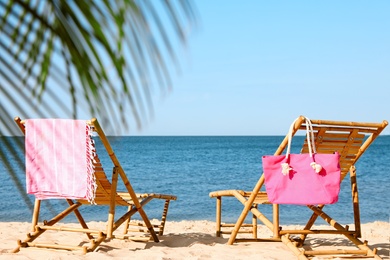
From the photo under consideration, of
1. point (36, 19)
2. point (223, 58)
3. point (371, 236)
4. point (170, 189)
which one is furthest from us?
point (170, 189)

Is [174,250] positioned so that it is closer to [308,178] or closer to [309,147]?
[308,178]

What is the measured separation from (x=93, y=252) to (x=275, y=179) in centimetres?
126

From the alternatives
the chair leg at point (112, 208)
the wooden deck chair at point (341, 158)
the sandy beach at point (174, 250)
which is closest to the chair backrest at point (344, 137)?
the wooden deck chair at point (341, 158)

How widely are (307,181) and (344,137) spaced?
502mm

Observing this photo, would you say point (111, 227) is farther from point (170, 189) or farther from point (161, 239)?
point (170, 189)

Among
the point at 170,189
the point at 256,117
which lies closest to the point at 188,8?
the point at 256,117

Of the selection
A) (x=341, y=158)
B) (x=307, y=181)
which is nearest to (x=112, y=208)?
(x=307, y=181)

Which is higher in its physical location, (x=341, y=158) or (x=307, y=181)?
(x=341, y=158)

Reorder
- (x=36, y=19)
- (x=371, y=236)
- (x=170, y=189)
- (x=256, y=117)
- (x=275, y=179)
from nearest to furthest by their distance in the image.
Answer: (x=36, y=19) < (x=256, y=117) < (x=275, y=179) < (x=371, y=236) < (x=170, y=189)

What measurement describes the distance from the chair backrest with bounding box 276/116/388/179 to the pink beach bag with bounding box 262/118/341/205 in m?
0.12

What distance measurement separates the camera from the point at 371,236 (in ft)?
19.8

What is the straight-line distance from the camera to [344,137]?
12.7 feet

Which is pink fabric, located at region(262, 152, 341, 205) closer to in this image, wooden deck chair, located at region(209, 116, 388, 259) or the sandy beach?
wooden deck chair, located at region(209, 116, 388, 259)

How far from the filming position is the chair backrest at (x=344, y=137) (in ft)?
→ 12.1
